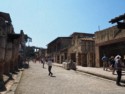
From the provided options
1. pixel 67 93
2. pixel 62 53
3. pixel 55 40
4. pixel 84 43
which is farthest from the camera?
pixel 55 40

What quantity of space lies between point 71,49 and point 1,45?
30.5 meters

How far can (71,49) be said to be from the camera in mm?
40656

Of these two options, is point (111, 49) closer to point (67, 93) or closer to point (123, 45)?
point (123, 45)

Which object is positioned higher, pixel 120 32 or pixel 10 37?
pixel 120 32

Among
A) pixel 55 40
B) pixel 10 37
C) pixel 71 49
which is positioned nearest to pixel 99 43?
pixel 71 49

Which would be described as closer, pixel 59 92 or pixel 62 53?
pixel 59 92

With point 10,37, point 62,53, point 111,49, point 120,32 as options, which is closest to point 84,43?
point 111,49

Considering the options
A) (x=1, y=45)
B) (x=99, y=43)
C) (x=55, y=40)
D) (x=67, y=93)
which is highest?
(x=55, y=40)

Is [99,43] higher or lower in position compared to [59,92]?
higher

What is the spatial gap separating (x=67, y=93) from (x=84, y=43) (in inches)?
957

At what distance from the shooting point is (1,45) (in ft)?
34.3

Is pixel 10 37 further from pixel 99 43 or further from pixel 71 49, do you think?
pixel 71 49

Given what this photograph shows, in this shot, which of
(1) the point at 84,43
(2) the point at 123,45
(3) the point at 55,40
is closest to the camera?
(2) the point at 123,45

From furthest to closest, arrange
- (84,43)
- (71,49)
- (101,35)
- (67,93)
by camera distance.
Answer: (71,49), (84,43), (101,35), (67,93)
